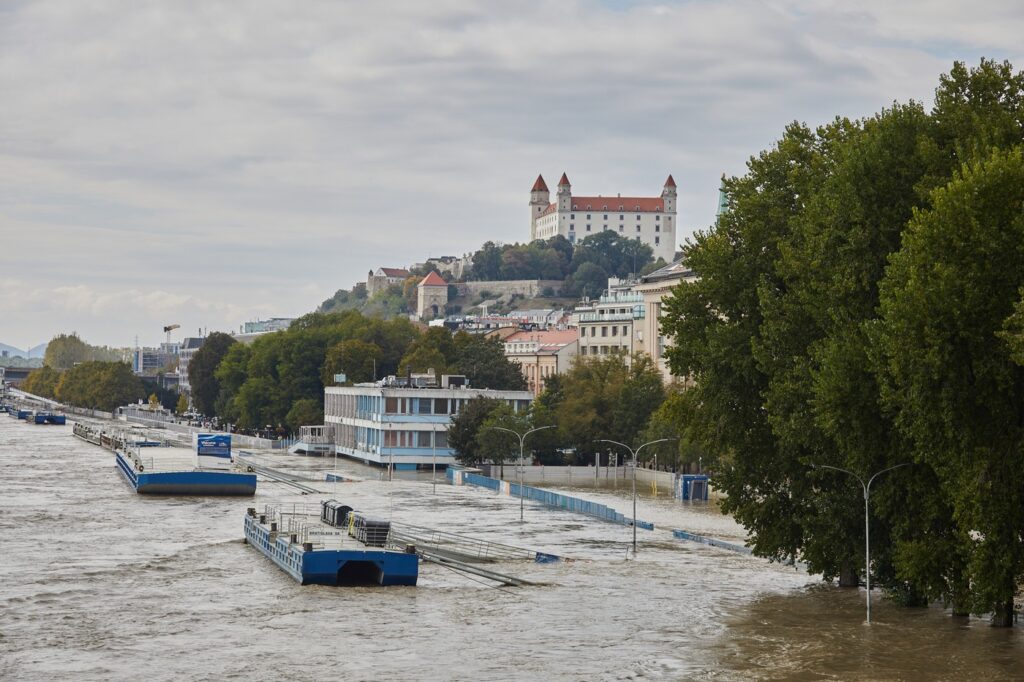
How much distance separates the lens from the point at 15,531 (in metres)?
75.3

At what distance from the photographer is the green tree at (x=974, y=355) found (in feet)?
139

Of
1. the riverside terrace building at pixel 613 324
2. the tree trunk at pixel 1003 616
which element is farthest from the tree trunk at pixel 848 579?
the riverside terrace building at pixel 613 324

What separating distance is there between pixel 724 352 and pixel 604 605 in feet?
33.5

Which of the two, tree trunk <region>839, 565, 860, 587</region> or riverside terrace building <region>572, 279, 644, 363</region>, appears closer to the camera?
tree trunk <region>839, 565, 860, 587</region>

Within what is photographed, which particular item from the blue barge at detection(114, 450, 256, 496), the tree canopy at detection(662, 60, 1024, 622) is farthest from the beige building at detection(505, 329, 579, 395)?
the tree canopy at detection(662, 60, 1024, 622)

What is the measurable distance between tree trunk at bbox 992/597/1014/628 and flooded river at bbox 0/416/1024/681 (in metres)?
0.85

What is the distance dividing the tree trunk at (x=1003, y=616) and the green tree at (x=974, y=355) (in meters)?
3.06

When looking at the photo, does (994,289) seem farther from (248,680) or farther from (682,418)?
(248,680)

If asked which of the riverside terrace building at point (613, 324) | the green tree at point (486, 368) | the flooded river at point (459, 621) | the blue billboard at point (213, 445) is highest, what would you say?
the riverside terrace building at point (613, 324)

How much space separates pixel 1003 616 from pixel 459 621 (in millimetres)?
17355

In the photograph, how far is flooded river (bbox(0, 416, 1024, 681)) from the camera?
4147 cm

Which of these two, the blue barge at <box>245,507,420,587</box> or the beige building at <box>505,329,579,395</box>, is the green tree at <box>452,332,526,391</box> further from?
the blue barge at <box>245,507,420,587</box>

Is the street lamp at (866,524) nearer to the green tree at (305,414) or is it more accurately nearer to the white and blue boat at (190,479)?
the white and blue boat at (190,479)

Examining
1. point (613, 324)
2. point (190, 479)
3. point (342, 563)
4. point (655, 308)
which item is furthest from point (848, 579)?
point (613, 324)
